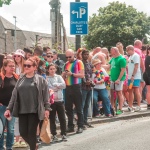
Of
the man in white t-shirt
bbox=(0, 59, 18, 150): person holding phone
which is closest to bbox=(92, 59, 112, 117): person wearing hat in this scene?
the man in white t-shirt

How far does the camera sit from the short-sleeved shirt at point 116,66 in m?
13.1

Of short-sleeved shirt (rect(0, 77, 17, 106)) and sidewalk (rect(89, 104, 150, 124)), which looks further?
sidewalk (rect(89, 104, 150, 124))

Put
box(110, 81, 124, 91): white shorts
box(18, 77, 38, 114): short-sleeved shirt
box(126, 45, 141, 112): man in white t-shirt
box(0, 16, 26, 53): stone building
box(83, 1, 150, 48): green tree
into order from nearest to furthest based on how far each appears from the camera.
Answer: box(18, 77, 38, 114): short-sleeved shirt, box(110, 81, 124, 91): white shorts, box(126, 45, 141, 112): man in white t-shirt, box(83, 1, 150, 48): green tree, box(0, 16, 26, 53): stone building

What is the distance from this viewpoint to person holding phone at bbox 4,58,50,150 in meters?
7.76

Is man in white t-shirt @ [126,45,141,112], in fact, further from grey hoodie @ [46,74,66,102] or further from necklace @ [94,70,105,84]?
grey hoodie @ [46,74,66,102]

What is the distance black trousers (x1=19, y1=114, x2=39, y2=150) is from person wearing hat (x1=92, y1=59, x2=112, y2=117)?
194 inches

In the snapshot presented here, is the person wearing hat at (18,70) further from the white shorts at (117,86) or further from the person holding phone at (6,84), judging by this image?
the white shorts at (117,86)

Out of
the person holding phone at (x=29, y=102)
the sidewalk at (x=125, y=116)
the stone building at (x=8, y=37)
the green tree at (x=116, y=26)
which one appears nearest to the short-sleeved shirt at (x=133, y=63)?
the sidewalk at (x=125, y=116)

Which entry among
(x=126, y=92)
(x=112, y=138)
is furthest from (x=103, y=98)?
(x=112, y=138)

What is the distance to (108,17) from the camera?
268ft

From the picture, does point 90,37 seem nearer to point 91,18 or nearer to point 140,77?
point 91,18

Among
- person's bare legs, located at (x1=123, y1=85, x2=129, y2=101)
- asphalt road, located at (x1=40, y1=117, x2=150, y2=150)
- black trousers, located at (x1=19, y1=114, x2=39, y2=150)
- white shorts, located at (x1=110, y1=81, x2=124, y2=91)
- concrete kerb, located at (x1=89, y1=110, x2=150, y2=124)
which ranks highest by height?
white shorts, located at (x1=110, y1=81, x2=124, y2=91)

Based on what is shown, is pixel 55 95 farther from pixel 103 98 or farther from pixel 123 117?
pixel 123 117

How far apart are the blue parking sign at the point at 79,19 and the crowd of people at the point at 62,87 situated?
0.80 metres
